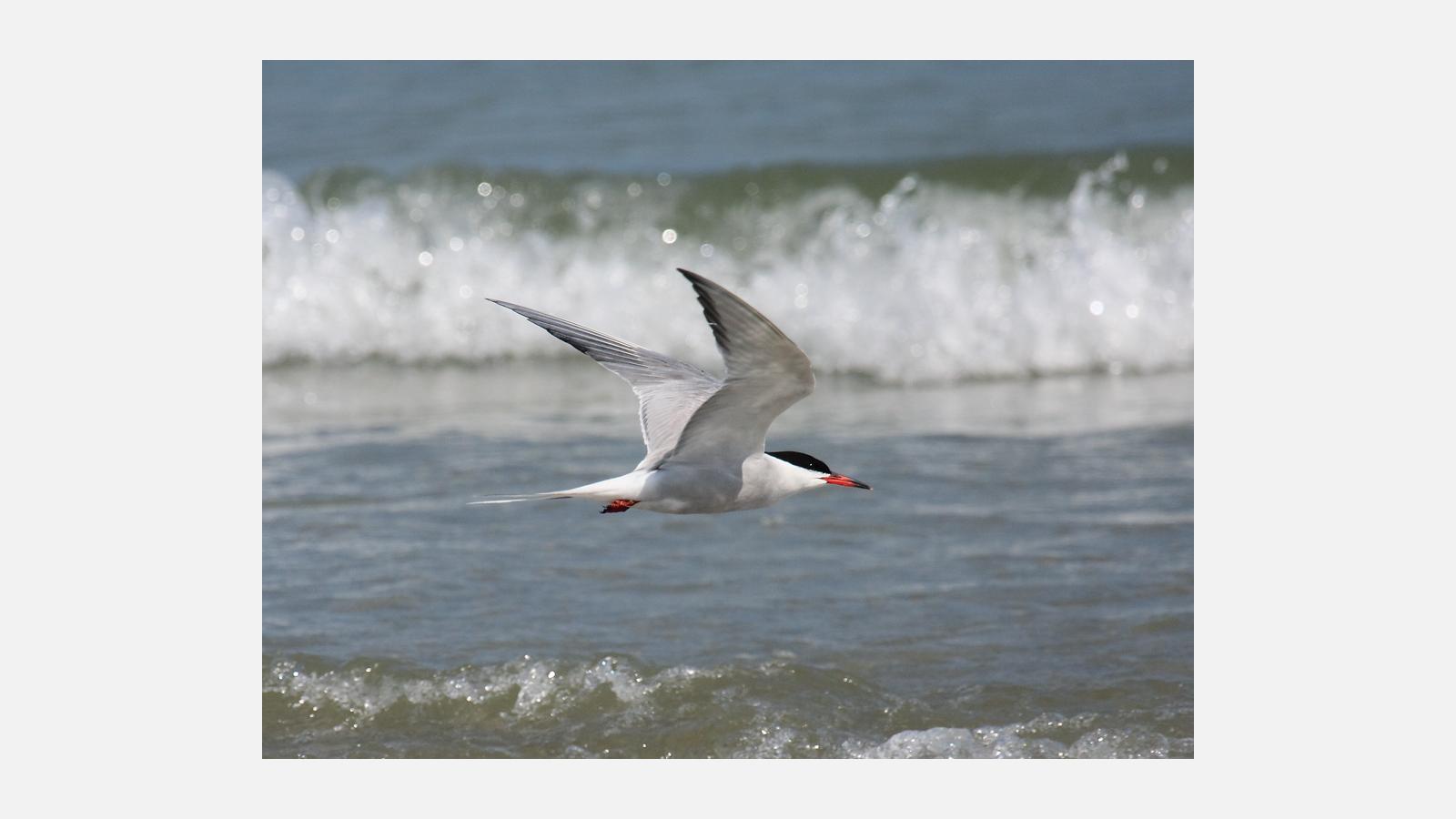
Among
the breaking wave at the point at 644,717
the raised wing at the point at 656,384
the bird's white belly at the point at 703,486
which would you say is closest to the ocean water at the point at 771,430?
the breaking wave at the point at 644,717

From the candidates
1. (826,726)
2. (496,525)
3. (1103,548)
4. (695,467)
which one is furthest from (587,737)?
(1103,548)

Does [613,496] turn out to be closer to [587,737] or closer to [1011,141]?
[587,737]

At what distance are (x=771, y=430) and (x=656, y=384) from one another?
356cm

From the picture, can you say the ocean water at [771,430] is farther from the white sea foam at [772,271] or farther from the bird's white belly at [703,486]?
the bird's white belly at [703,486]

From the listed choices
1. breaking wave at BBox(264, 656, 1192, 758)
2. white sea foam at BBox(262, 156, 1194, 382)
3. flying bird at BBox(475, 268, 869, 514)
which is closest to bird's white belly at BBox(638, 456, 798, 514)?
flying bird at BBox(475, 268, 869, 514)

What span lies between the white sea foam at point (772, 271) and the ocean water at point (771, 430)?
0.08ft

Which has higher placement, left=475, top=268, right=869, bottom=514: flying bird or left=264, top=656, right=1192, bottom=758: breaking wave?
left=475, top=268, right=869, bottom=514: flying bird

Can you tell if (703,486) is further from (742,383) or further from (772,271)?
(772,271)

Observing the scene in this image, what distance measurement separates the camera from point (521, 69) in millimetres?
13016

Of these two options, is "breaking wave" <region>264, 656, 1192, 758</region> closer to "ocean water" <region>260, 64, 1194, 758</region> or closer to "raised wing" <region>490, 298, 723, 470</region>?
"ocean water" <region>260, 64, 1194, 758</region>

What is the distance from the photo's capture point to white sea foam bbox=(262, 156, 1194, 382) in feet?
31.7

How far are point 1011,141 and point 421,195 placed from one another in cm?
459

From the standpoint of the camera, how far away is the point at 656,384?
442cm

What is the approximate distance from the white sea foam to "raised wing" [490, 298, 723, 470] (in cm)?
507
